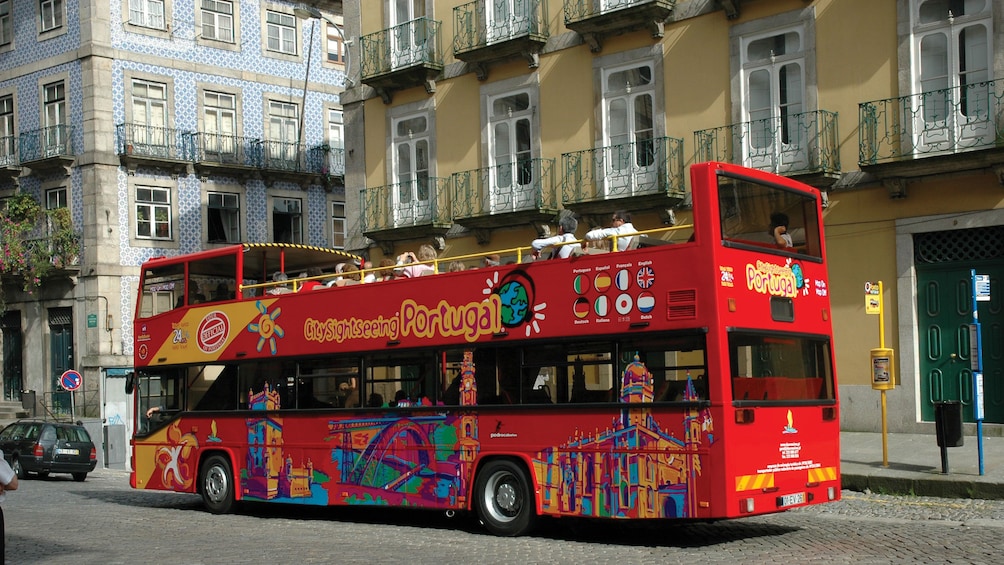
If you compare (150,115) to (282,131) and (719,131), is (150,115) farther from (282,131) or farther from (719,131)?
(719,131)

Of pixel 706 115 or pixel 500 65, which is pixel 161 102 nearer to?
pixel 500 65

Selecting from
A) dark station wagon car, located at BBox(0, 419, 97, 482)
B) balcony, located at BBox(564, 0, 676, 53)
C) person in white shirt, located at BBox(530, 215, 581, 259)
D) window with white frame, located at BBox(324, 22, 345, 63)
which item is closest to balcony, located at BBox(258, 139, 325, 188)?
window with white frame, located at BBox(324, 22, 345, 63)

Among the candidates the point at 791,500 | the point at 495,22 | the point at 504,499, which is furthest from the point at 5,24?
the point at 791,500

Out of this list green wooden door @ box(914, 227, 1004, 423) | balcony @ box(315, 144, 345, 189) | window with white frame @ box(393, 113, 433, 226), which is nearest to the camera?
green wooden door @ box(914, 227, 1004, 423)

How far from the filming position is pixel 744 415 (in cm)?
1223

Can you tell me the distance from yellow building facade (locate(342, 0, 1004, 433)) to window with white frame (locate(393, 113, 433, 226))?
0.05 m

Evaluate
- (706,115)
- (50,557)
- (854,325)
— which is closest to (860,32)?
(706,115)

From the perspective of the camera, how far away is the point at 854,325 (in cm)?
2111

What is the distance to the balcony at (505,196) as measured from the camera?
25.8 metres

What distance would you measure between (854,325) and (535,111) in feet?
28.6

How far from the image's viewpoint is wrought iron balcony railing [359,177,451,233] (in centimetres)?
2822

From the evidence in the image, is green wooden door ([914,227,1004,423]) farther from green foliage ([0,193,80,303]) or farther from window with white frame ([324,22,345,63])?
window with white frame ([324,22,345,63])

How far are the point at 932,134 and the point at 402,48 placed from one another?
13249 millimetres

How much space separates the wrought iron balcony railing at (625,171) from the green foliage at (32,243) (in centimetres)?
2080
